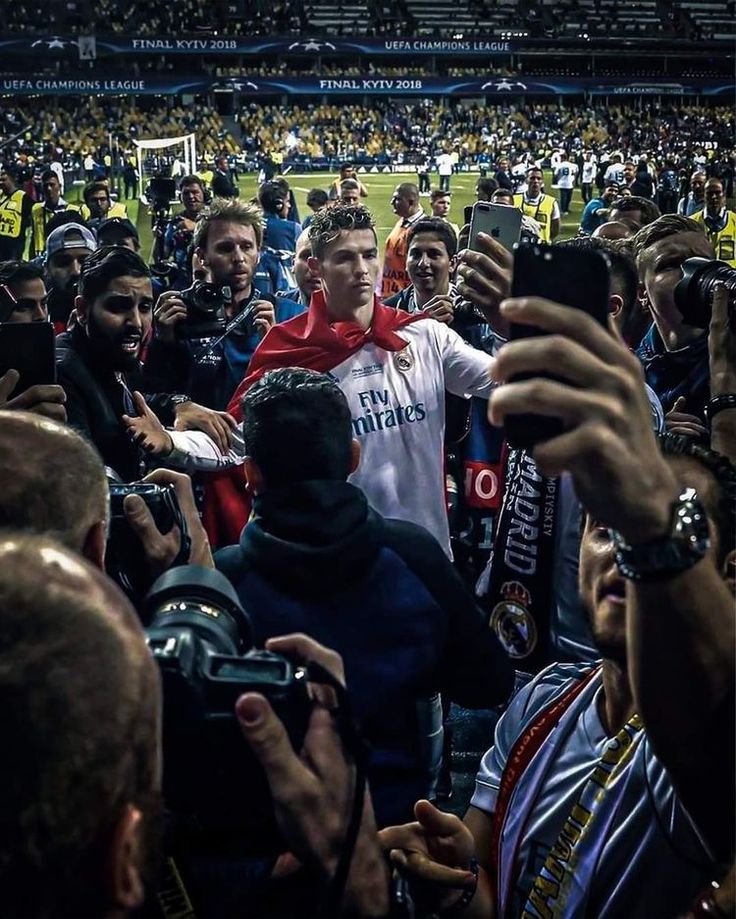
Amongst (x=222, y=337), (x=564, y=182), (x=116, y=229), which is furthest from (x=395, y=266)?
(x=564, y=182)

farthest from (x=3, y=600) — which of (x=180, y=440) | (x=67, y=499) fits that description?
(x=180, y=440)

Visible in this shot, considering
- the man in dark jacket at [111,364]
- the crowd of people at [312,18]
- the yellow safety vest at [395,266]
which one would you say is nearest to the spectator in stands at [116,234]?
the yellow safety vest at [395,266]

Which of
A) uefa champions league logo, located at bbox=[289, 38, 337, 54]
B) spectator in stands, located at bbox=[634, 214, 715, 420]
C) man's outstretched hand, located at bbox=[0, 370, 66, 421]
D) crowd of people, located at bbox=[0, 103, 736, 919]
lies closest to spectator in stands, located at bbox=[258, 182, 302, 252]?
crowd of people, located at bbox=[0, 103, 736, 919]

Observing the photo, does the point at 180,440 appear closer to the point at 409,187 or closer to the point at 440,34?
the point at 409,187

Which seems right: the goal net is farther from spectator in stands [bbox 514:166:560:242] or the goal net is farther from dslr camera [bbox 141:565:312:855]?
dslr camera [bbox 141:565:312:855]

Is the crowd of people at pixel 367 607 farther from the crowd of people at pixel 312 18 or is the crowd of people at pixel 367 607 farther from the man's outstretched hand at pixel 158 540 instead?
the crowd of people at pixel 312 18

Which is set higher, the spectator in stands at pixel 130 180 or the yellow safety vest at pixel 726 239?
the yellow safety vest at pixel 726 239

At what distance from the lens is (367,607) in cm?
194

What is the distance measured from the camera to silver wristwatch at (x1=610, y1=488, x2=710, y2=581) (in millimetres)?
1115

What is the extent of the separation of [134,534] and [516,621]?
4.85ft

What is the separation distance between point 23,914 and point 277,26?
1930 inches

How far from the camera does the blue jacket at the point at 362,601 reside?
1.91 meters

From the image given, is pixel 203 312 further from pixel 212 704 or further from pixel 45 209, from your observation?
pixel 45 209

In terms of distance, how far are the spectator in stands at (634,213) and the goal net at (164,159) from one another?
2107cm
